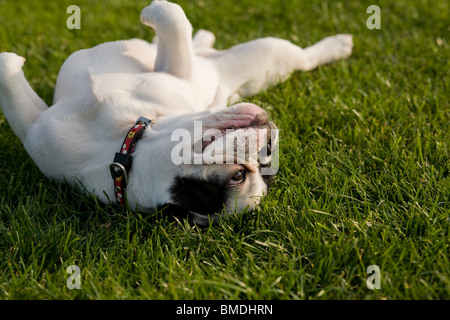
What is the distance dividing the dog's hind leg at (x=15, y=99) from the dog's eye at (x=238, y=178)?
135cm

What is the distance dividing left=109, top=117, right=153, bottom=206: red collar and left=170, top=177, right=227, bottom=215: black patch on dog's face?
302 mm

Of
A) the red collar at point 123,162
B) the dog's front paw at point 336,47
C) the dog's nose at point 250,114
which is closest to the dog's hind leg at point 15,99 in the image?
the red collar at point 123,162

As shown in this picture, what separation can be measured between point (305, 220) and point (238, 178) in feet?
1.37

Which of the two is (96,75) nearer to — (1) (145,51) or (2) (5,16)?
(1) (145,51)

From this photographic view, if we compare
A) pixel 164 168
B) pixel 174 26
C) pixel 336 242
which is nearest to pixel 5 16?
pixel 174 26

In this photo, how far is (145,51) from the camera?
3488mm

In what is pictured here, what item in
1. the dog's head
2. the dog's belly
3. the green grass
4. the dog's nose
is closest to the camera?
the green grass

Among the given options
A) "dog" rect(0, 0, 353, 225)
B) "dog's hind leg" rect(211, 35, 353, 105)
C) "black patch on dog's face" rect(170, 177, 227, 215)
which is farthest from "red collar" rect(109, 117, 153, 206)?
"dog's hind leg" rect(211, 35, 353, 105)

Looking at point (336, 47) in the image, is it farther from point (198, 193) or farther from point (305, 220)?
point (198, 193)

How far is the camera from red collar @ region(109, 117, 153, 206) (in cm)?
252

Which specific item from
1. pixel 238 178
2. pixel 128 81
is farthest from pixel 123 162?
pixel 128 81

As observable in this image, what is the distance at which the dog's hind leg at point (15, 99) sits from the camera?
298 centimetres

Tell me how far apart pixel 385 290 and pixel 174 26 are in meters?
1.97

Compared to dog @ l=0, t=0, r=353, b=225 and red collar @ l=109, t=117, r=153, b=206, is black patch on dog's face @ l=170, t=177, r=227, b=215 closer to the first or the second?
dog @ l=0, t=0, r=353, b=225
